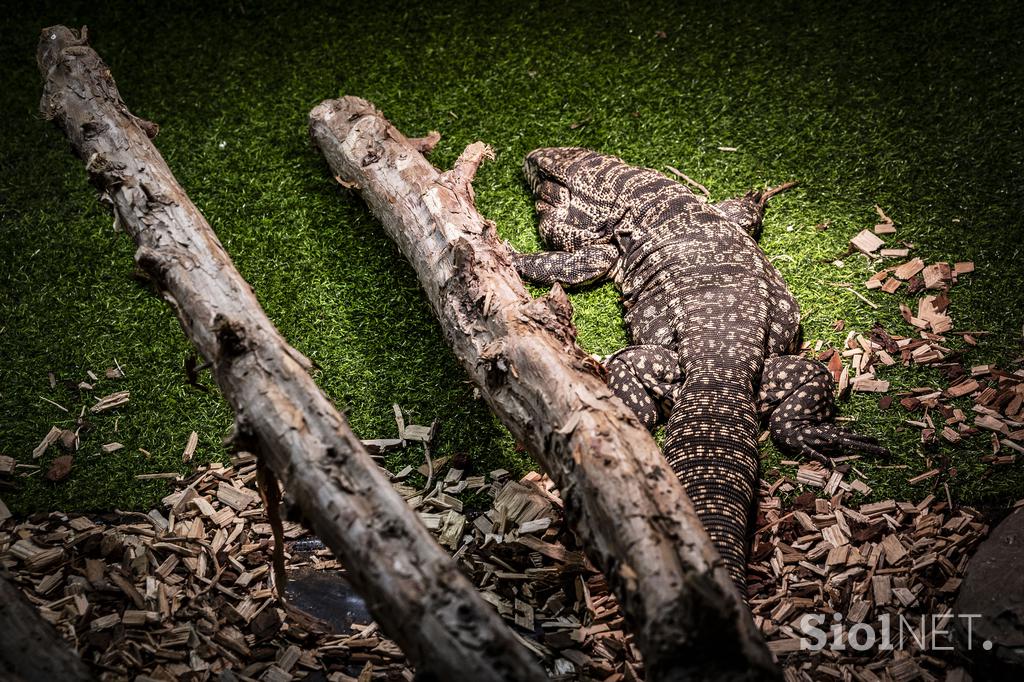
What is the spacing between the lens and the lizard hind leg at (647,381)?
452 centimetres

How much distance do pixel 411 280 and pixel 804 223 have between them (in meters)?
2.74

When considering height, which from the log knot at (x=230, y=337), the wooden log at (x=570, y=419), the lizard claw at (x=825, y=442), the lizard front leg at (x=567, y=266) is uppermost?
the log knot at (x=230, y=337)

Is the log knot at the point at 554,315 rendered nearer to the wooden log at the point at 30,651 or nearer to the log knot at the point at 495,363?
the log knot at the point at 495,363

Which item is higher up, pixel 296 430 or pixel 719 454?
pixel 296 430

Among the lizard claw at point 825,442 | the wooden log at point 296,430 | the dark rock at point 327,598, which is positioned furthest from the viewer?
the lizard claw at point 825,442

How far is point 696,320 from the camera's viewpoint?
4676mm

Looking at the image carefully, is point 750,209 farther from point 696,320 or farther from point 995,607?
point 995,607

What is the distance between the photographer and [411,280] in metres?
5.12

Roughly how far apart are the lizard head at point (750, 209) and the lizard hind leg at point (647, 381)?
125 centimetres

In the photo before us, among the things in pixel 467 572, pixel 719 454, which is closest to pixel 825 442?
pixel 719 454

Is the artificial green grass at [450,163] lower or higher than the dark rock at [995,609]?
higher

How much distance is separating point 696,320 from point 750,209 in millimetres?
1149

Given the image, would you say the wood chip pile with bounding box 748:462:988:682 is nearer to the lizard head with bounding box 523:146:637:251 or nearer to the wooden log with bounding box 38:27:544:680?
the wooden log with bounding box 38:27:544:680

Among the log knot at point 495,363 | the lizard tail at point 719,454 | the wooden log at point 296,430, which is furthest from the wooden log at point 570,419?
the lizard tail at point 719,454
